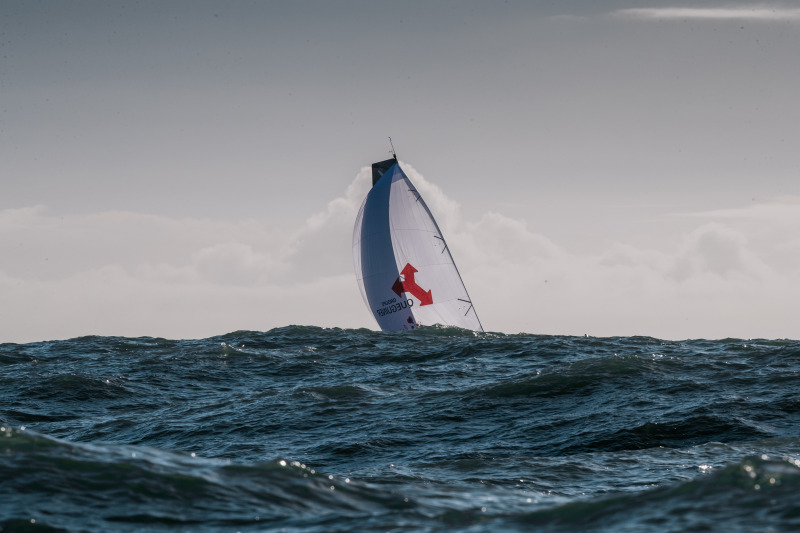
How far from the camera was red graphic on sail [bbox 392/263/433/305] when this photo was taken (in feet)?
120

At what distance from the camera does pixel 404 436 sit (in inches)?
552

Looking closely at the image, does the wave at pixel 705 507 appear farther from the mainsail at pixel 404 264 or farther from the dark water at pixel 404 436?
the mainsail at pixel 404 264

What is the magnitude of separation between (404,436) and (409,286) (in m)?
22.8

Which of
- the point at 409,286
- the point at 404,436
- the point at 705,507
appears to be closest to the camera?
the point at 705,507

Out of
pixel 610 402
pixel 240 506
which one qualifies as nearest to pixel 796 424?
pixel 610 402

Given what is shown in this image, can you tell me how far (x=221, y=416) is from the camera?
16891 mm

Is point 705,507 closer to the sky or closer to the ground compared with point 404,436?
closer to the sky

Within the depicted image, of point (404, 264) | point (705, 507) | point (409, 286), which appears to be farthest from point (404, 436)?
point (404, 264)

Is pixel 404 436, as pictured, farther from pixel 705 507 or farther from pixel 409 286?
pixel 409 286

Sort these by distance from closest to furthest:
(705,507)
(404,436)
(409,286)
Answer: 1. (705,507)
2. (404,436)
3. (409,286)

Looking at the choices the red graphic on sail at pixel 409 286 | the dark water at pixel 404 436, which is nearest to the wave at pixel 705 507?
the dark water at pixel 404 436

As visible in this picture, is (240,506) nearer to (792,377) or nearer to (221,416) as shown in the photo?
(221,416)

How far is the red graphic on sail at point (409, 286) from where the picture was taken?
3662 cm

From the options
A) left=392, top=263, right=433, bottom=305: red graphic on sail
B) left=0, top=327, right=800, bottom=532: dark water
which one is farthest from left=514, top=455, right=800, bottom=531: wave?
left=392, top=263, right=433, bottom=305: red graphic on sail
